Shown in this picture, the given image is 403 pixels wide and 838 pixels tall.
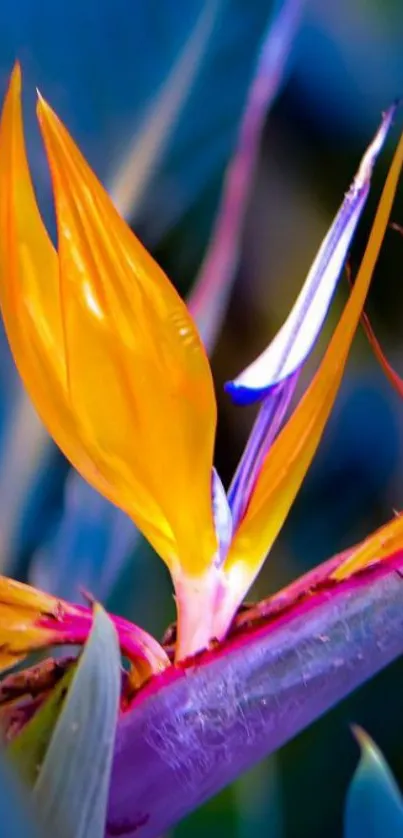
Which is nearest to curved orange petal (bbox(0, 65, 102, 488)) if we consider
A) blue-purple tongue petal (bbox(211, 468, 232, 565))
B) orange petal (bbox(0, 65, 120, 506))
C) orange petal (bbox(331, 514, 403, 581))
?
orange petal (bbox(0, 65, 120, 506))

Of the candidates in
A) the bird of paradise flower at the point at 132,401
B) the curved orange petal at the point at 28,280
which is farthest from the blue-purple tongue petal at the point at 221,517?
the curved orange petal at the point at 28,280

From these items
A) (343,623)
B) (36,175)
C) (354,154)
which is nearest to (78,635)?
(343,623)

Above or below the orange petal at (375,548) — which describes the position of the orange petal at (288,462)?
above

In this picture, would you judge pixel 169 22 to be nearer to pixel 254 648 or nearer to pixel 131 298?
pixel 131 298

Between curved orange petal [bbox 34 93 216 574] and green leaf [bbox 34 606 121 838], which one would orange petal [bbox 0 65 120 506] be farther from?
green leaf [bbox 34 606 121 838]

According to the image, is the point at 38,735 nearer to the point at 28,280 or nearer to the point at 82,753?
the point at 82,753

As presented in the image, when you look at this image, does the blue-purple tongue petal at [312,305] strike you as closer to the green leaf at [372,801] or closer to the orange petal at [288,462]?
the orange petal at [288,462]

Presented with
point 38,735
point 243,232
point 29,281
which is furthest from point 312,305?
point 38,735
